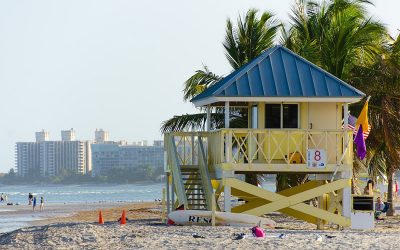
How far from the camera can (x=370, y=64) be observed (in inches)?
1624

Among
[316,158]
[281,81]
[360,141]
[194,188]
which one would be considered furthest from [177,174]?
[360,141]

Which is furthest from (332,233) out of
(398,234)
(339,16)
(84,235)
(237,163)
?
(339,16)

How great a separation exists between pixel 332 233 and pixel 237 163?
3.94 metres

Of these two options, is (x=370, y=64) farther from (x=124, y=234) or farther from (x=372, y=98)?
(x=124, y=234)

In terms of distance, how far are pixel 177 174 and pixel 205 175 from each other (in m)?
0.90

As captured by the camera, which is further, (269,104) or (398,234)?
(269,104)

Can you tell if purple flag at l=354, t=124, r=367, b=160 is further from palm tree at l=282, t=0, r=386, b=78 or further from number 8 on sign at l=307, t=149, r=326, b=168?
palm tree at l=282, t=0, r=386, b=78

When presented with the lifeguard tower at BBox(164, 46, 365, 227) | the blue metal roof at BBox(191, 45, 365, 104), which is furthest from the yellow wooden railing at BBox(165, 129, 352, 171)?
the blue metal roof at BBox(191, 45, 365, 104)

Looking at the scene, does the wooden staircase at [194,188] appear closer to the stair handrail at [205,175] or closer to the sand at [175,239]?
the stair handrail at [205,175]

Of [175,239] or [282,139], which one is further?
[282,139]

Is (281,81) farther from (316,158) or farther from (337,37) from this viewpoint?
(337,37)

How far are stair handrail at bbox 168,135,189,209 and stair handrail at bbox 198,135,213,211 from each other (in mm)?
664

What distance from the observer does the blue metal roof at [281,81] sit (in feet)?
106

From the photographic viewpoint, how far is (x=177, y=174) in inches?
1324
